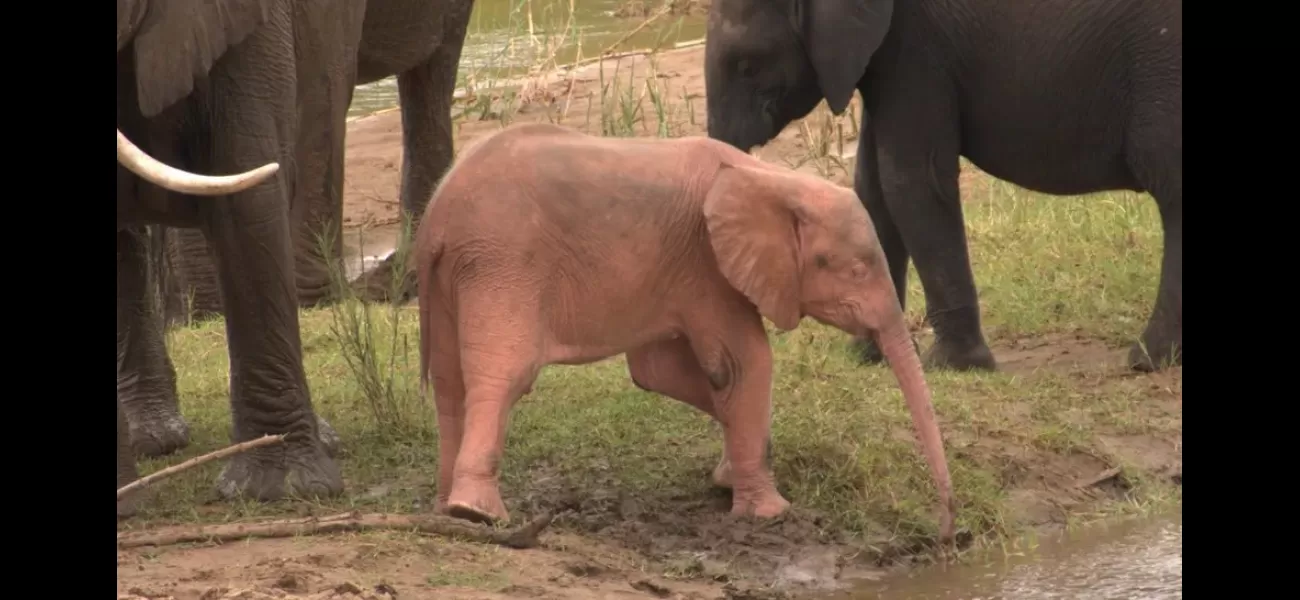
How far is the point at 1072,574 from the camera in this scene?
563 cm

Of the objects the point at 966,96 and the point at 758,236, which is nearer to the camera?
the point at 758,236

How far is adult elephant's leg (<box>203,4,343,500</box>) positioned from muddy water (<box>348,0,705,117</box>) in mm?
5928

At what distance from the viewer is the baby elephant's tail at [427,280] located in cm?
530

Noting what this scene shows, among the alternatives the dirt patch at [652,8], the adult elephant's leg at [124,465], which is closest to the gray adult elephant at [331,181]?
the adult elephant's leg at [124,465]

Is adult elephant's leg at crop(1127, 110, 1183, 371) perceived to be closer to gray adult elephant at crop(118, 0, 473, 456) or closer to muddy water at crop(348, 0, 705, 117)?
gray adult elephant at crop(118, 0, 473, 456)

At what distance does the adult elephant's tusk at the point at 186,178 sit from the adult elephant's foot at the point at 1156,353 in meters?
3.78

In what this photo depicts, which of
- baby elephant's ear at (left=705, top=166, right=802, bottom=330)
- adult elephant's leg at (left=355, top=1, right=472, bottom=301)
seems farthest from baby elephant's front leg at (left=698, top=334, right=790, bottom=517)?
adult elephant's leg at (left=355, top=1, right=472, bottom=301)

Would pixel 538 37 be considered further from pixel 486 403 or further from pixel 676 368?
pixel 486 403

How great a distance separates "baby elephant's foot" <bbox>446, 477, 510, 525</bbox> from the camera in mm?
5234

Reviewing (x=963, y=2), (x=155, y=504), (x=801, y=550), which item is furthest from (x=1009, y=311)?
(x=155, y=504)

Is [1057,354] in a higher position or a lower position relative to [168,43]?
lower

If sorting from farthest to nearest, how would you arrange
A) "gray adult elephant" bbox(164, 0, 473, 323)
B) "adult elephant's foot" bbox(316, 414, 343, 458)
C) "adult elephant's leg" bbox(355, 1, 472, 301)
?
"adult elephant's leg" bbox(355, 1, 472, 301) → "gray adult elephant" bbox(164, 0, 473, 323) → "adult elephant's foot" bbox(316, 414, 343, 458)

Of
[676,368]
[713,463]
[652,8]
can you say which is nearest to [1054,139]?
[713,463]

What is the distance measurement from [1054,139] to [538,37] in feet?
23.8
